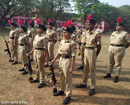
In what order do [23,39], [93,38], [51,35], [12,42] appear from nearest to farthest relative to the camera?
[93,38], [23,39], [51,35], [12,42]

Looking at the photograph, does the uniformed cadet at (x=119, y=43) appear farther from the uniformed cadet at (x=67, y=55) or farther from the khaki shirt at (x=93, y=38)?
the uniformed cadet at (x=67, y=55)

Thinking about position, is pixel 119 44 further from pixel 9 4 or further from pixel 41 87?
pixel 9 4

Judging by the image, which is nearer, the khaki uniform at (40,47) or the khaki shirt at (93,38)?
the khaki shirt at (93,38)

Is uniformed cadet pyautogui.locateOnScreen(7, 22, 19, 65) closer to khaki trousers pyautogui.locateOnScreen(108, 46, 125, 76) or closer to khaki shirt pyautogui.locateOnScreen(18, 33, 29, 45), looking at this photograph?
khaki shirt pyautogui.locateOnScreen(18, 33, 29, 45)

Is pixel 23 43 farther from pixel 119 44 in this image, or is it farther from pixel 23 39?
pixel 119 44

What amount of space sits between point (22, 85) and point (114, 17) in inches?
1881

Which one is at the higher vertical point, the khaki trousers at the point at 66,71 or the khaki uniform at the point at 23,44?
the khaki uniform at the point at 23,44

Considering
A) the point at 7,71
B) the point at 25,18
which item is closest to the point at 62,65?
the point at 7,71

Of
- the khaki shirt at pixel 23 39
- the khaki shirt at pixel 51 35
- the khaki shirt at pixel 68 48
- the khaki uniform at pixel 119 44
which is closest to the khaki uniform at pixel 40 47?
the khaki shirt at pixel 68 48

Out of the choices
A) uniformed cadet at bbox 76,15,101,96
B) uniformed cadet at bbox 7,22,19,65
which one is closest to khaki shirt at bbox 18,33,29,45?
uniformed cadet at bbox 7,22,19,65

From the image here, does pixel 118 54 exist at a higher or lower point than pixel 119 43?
lower

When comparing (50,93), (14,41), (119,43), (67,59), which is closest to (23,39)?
(14,41)

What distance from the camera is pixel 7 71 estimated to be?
5.75m

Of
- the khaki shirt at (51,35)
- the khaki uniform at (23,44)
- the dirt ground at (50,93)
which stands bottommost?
the dirt ground at (50,93)
